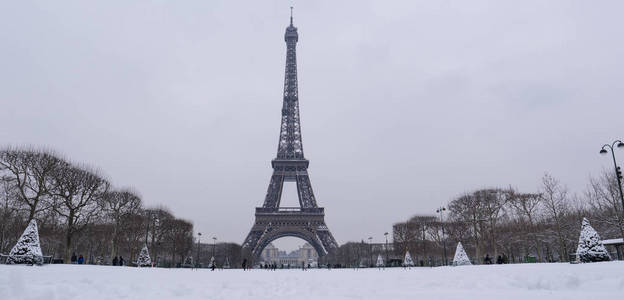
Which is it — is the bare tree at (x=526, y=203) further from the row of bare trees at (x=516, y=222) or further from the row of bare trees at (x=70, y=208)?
the row of bare trees at (x=70, y=208)

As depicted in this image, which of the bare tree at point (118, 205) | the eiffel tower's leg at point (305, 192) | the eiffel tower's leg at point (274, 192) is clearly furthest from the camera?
the eiffel tower's leg at point (305, 192)

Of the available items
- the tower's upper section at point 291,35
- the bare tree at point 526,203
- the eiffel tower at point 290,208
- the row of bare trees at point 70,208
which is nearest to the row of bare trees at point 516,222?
the bare tree at point 526,203

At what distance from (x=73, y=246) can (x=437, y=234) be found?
184ft

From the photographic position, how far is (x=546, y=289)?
1079cm

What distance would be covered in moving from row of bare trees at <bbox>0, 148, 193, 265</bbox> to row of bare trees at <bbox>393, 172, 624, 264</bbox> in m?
37.6

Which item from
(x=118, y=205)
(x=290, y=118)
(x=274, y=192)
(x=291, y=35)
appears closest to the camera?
(x=118, y=205)

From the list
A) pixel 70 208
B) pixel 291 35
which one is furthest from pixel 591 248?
pixel 291 35

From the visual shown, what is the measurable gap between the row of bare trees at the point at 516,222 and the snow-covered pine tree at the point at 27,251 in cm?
4323

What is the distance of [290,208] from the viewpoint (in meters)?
78.6

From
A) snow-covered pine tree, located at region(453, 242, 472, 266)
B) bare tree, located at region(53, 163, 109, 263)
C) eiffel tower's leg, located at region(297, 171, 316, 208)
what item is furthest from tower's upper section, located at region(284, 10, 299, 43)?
snow-covered pine tree, located at region(453, 242, 472, 266)

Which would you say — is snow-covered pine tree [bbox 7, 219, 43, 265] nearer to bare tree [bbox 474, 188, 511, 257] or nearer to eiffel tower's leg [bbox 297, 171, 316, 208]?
bare tree [bbox 474, 188, 511, 257]

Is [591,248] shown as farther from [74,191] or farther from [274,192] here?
[274,192]

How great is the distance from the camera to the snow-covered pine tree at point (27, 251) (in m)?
23.7

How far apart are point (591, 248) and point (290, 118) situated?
223ft
